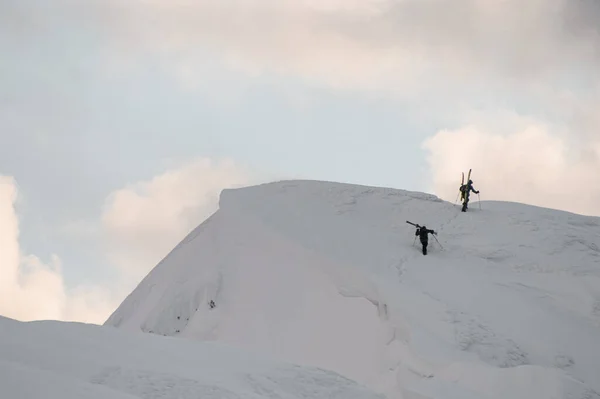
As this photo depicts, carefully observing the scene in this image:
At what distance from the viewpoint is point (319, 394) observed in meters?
15.5

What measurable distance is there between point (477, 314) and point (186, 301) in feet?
32.6

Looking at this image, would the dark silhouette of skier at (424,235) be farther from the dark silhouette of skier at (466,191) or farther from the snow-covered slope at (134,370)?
the snow-covered slope at (134,370)

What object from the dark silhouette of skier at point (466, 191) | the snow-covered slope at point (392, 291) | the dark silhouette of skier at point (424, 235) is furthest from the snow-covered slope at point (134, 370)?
the dark silhouette of skier at point (466, 191)

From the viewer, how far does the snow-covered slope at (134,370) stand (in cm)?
1245

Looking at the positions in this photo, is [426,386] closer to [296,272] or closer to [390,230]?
[296,272]

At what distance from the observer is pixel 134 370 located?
14.3 metres

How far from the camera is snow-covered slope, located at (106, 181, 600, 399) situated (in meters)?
24.1

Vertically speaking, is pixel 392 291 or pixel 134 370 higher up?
pixel 392 291

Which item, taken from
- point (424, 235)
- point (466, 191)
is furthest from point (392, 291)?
point (466, 191)

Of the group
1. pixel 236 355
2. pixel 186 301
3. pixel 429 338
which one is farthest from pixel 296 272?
pixel 236 355

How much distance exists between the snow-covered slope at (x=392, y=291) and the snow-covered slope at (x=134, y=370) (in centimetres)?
564

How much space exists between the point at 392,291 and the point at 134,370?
45.2 ft

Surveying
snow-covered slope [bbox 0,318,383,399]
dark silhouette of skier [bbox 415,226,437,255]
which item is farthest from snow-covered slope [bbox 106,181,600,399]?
snow-covered slope [bbox 0,318,383,399]

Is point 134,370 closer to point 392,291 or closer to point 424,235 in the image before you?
point 392,291
